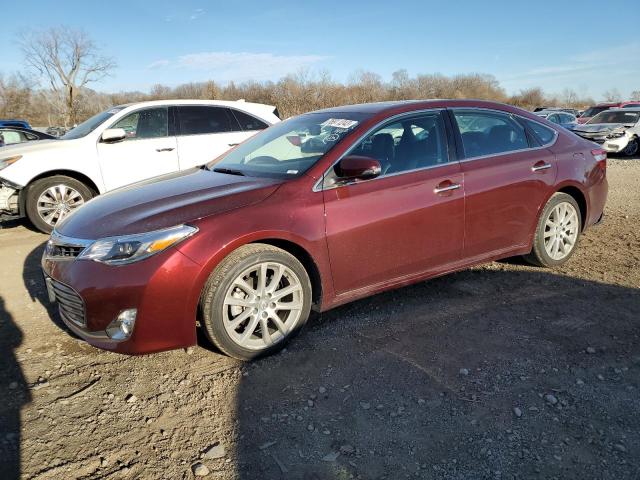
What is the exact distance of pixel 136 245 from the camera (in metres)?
2.79

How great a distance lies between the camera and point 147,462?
88.1 inches

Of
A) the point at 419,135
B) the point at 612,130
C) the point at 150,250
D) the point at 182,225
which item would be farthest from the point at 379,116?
the point at 612,130

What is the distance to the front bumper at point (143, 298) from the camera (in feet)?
8.95

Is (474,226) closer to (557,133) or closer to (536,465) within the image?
(557,133)

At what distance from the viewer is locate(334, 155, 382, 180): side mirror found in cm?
323

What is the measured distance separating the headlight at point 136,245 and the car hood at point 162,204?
5cm

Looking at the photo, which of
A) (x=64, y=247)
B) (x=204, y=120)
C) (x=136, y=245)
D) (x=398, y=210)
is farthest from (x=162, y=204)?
(x=204, y=120)

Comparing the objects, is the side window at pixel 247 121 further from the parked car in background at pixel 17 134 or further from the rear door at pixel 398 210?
the parked car in background at pixel 17 134

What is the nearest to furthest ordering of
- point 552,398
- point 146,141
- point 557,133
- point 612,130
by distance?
point 552,398 < point 557,133 < point 146,141 < point 612,130

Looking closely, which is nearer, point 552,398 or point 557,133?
point 552,398

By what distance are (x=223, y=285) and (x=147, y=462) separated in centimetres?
103

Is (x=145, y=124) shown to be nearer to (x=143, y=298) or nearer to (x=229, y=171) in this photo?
(x=229, y=171)

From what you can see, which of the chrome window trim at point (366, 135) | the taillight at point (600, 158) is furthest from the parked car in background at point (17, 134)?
the taillight at point (600, 158)

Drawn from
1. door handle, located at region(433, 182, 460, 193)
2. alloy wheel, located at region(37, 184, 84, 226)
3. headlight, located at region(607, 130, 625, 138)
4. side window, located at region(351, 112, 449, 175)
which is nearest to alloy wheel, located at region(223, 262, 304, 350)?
side window, located at region(351, 112, 449, 175)
